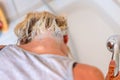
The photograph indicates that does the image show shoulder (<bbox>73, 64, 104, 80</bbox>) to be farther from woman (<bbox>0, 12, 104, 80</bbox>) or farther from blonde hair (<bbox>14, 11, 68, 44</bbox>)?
blonde hair (<bbox>14, 11, 68, 44</bbox>)

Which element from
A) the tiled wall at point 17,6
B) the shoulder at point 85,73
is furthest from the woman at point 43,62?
the tiled wall at point 17,6

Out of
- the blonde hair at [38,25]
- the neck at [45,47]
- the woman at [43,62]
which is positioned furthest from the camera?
the blonde hair at [38,25]

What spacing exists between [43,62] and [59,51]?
151 mm

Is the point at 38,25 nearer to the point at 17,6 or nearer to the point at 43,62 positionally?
the point at 43,62

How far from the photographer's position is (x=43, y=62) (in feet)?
3.60

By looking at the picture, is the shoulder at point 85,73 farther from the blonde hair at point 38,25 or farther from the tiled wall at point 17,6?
the tiled wall at point 17,6

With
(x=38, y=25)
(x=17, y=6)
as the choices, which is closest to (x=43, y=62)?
(x=38, y=25)

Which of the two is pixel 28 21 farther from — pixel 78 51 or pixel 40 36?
pixel 78 51

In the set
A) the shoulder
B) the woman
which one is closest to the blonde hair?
the woman

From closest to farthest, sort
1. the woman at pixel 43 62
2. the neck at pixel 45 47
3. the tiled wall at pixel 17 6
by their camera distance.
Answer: the woman at pixel 43 62 → the neck at pixel 45 47 → the tiled wall at pixel 17 6

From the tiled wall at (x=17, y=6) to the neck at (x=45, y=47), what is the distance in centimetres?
86

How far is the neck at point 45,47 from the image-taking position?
118cm

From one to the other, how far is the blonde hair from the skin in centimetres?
6

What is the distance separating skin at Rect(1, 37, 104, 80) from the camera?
107 centimetres
